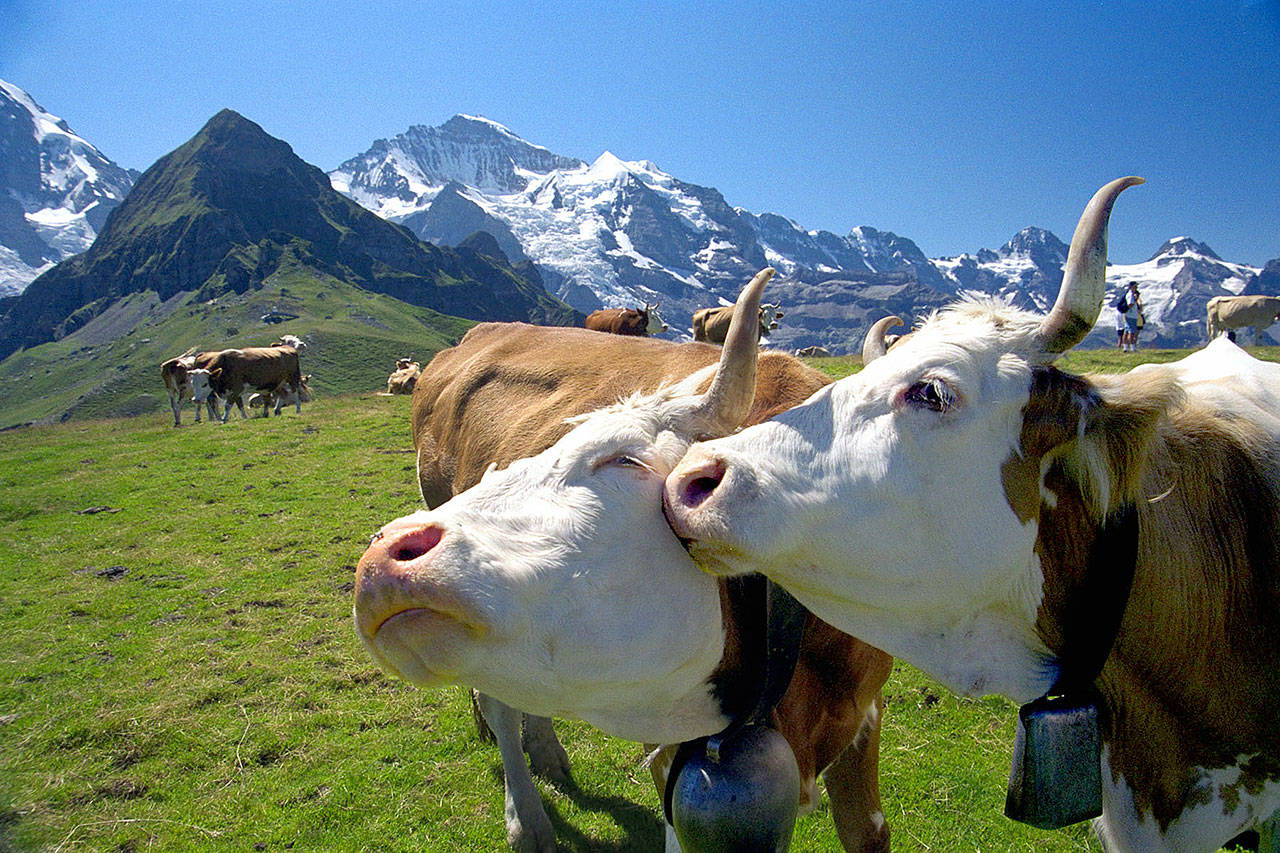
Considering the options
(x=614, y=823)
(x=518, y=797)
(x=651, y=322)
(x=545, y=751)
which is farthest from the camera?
(x=651, y=322)

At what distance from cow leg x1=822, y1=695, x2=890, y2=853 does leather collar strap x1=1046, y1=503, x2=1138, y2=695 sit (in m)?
1.21

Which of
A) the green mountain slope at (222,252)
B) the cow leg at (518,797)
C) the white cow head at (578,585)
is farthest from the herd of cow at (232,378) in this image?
the green mountain slope at (222,252)

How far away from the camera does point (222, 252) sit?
168m

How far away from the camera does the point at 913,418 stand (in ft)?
7.10

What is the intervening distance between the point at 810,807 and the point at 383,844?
10.0ft

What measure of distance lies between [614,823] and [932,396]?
12.4ft

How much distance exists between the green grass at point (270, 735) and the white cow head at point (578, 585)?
256cm

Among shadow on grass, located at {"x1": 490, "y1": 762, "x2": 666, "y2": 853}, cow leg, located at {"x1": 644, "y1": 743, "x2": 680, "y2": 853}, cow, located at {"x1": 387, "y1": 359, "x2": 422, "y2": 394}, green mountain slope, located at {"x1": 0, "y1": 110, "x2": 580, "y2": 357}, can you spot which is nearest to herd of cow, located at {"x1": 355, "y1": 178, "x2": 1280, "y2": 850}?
cow leg, located at {"x1": 644, "y1": 743, "x2": 680, "y2": 853}

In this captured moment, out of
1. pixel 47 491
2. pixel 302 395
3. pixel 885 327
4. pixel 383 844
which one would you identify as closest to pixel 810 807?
pixel 885 327

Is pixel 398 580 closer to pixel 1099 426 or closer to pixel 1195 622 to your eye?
pixel 1099 426

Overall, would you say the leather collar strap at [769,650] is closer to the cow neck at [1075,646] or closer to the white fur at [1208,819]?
the cow neck at [1075,646]

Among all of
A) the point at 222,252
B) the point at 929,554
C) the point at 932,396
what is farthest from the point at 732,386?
→ the point at 222,252

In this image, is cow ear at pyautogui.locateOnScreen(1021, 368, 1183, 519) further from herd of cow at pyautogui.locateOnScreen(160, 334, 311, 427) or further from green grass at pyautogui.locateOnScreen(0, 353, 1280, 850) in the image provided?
herd of cow at pyautogui.locateOnScreen(160, 334, 311, 427)

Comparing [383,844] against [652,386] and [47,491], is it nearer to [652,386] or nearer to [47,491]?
[652,386]
